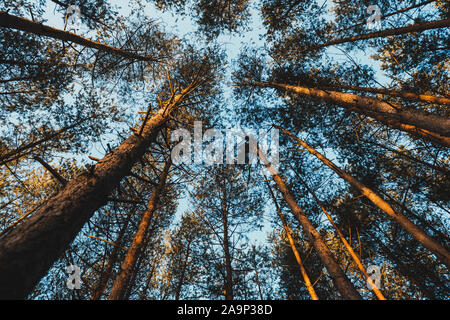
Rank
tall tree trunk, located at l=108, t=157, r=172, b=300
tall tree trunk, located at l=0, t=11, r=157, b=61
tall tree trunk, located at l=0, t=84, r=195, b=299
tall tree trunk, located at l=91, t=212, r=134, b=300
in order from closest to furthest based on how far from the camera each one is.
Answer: tall tree trunk, located at l=0, t=84, r=195, b=299, tall tree trunk, located at l=0, t=11, r=157, b=61, tall tree trunk, located at l=108, t=157, r=172, b=300, tall tree trunk, located at l=91, t=212, r=134, b=300

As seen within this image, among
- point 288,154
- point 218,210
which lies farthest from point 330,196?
point 218,210

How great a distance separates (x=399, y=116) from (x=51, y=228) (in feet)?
18.9

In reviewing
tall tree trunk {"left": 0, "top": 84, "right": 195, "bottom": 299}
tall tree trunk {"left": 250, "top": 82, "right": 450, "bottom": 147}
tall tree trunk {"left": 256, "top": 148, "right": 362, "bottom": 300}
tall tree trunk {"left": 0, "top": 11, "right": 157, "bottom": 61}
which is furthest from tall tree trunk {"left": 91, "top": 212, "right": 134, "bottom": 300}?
tall tree trunk {"left": 250, "top": 82, "right": 450, "bottom": 147}

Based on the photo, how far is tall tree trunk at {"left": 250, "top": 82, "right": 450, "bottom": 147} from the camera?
3.14 m

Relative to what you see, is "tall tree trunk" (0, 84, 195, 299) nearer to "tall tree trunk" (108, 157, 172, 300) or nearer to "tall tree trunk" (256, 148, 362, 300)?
"tall tree trunk" (108, 157, 172, 300)

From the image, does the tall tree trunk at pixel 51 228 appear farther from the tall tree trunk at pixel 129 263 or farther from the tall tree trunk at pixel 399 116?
the tall tree trunk at pixel 399 116

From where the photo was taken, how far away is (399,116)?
147 inches

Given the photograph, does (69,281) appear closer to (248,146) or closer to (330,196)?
(248,146)

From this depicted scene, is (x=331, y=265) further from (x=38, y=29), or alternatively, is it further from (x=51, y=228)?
(x=38, y=29)

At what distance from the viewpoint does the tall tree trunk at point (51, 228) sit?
1207 millimetres

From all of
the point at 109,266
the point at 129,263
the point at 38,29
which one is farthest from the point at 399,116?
the point at 109,266

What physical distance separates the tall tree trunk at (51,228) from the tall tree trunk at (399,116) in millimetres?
5027

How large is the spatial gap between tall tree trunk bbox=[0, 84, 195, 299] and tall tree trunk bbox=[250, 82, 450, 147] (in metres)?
5.03

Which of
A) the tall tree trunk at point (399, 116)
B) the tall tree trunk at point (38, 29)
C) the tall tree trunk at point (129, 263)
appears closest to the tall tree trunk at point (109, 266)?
the tall tree trunk at point (129, 263)
